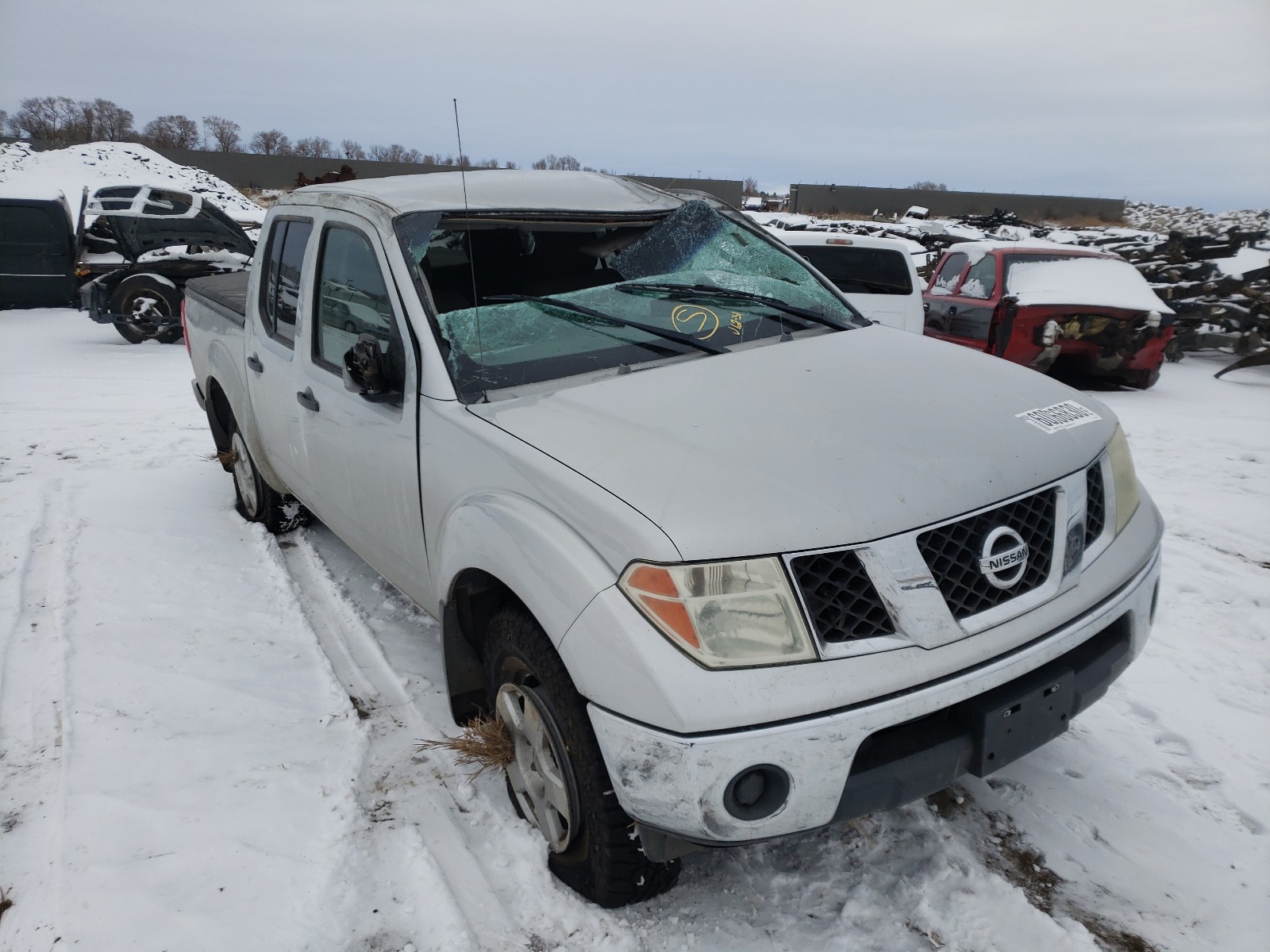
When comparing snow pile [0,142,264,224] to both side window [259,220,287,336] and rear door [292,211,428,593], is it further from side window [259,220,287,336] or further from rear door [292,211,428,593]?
rear door [292,211,428,593]

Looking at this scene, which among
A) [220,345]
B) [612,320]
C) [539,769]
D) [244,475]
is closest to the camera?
[539,769]

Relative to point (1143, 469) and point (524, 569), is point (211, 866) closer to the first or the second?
point (524, 569)

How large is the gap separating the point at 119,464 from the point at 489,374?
16.7ft

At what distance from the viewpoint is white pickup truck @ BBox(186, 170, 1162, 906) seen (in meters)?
1.82

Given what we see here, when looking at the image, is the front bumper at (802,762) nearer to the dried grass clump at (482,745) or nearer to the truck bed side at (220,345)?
the dried grass clump at (482,745)

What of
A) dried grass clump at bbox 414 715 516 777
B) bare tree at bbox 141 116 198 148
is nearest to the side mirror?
dried grass clump at bbox 414 715 516 777

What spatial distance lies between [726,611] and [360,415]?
175 cm

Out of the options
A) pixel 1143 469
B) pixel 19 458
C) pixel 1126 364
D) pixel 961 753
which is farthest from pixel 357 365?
pixel 1126 364

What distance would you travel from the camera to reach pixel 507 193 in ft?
10.5

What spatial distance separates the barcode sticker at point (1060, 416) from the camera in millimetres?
2320

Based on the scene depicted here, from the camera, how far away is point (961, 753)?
76.8 inches

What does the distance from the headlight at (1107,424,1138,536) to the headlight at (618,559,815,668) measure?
119 cm

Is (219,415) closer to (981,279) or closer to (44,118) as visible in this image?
(981,279)

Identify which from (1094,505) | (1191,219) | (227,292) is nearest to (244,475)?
(227,292)
